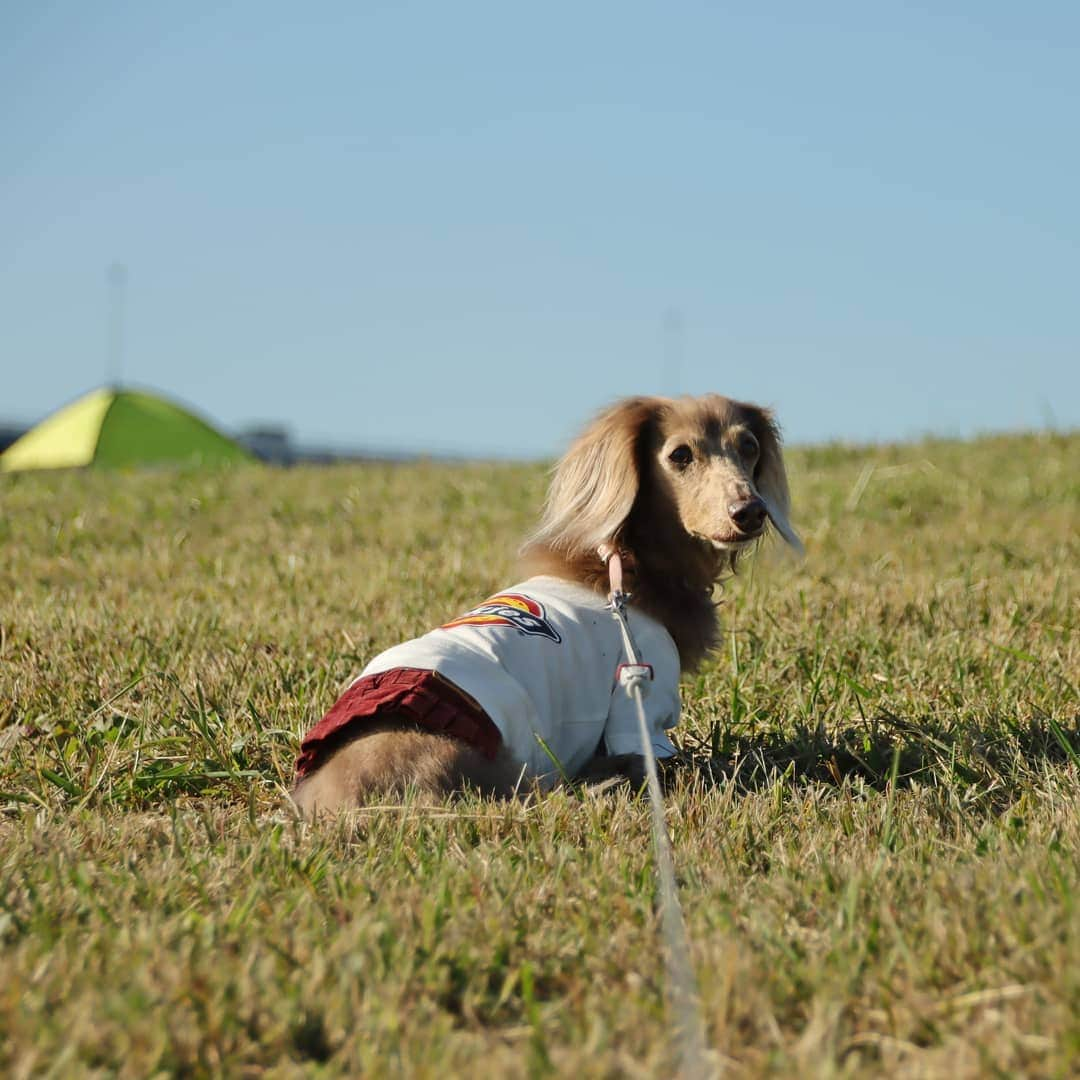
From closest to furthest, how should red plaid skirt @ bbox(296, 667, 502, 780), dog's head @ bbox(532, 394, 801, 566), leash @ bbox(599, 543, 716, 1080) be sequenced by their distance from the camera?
leash @ bbox(599, 543, 716, 1080) < red plaid skirt @ bbox(296, 667, 502, 780) < dog's head @ bbox(532, 394, 801, 566)

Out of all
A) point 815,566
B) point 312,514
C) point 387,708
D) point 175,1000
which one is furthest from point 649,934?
point 312,514

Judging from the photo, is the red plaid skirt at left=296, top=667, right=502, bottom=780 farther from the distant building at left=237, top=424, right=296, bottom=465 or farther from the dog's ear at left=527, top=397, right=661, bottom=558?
the distant building at left=237, top=424, right=296, bottom=465

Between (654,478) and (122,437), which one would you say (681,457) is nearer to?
(654,478)

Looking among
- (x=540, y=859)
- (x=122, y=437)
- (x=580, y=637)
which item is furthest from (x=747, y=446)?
(x=122, y=437)

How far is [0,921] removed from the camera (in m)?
A: 2.01

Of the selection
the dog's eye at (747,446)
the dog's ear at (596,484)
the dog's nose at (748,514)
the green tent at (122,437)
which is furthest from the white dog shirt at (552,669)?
the green tent at (122,437)

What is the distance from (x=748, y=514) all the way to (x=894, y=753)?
0.76 metres

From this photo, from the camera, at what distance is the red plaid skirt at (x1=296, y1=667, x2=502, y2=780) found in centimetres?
286

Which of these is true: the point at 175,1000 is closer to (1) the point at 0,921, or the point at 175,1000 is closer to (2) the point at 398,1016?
(2) the point at 398,1016

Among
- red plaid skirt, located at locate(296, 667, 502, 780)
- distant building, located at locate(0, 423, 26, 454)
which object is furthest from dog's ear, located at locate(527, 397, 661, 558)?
distant building, located at locate(0, 423, 26, 454)

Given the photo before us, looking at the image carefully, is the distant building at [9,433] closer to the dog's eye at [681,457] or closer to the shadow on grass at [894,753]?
the dog's eye at [681,457]

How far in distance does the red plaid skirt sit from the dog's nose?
3.09 ft

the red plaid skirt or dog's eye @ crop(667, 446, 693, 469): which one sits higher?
dog's eye @ crop(667, 446, 693, 469)

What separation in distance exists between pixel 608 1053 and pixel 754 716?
86.2 inches
